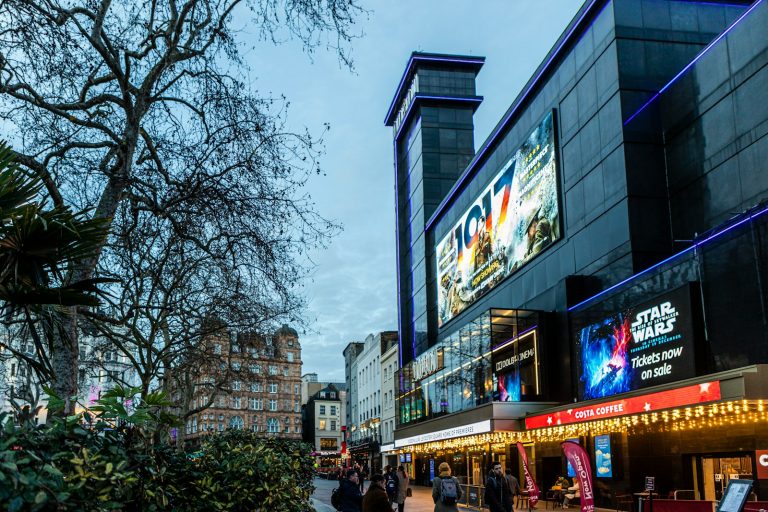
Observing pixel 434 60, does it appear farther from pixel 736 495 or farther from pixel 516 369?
pixel 736 495

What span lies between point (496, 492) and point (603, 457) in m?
11.9

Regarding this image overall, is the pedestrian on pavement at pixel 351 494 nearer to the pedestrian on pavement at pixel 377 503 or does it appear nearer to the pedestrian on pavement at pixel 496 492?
the pedestrian on pavement at pixel 377 503

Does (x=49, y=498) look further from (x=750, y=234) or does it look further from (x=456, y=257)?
(x=456, y=257)

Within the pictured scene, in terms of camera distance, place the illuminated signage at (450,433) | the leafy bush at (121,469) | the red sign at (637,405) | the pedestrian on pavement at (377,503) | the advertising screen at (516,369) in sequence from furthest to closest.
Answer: the illuminated signage at (450,433) → the advertising screen at (516,369) → the red sign at (637,405) → the pedestrian on pavement at (377,503) → the leafy bush at (121,469)

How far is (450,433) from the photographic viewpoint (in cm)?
3294

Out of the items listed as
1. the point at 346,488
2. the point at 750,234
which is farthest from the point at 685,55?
the point at 346,488

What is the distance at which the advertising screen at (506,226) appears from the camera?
91.2 feet

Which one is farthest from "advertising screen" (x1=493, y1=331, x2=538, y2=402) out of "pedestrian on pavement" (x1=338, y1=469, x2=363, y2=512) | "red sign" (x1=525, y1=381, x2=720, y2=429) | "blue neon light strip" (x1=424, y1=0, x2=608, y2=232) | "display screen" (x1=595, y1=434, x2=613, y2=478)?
"pedestrian on pavement" (x1=338, y1=469, x2=363, y2=512)

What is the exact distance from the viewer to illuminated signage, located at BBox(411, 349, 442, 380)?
39.2 metres

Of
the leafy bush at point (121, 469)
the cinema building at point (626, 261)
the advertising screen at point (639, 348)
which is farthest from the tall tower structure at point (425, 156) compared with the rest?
the leafy bush at point (121, 469)

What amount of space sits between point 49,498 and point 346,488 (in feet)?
19.7

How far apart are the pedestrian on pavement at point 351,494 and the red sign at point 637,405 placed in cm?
936

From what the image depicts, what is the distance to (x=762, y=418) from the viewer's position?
55.7ft

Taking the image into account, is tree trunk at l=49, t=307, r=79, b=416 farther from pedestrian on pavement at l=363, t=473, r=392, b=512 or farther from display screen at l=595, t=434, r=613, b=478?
display screen at l=595, t=434, r=613, b=478
